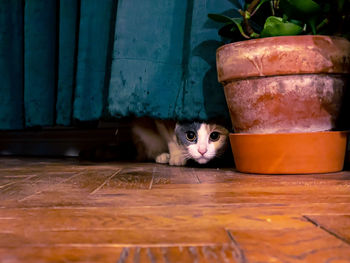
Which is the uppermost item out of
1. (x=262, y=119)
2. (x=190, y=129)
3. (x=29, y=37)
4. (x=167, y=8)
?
(x=167, y=8)

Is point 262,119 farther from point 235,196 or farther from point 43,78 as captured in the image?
point 43,78

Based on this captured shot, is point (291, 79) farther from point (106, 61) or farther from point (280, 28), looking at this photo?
point (106, 61)

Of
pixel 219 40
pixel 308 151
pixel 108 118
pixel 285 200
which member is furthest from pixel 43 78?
pixel 285 200

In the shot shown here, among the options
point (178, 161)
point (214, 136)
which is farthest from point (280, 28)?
point (178, 161)

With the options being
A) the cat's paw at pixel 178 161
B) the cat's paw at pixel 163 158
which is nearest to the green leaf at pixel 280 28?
the cat's paw at pixel 178 161

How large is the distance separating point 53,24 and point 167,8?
65 cm

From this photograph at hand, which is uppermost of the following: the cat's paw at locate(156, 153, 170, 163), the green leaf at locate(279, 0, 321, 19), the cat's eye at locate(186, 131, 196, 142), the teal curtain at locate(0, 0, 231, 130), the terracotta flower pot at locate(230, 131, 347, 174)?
the green leaf at locate(279, 0, 321, 19)

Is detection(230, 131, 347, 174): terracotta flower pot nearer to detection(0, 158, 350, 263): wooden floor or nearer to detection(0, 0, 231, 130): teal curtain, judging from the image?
detection(0, 158, 350, 263): wooden floor

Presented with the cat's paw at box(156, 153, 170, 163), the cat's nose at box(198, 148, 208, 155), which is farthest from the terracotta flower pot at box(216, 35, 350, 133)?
the cat's paw at box(156, 153, 170, 163)

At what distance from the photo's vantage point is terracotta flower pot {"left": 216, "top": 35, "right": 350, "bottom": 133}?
43.4 inches

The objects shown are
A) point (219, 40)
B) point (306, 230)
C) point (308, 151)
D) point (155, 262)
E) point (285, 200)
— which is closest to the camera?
point (155, 262)

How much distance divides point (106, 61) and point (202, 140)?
0.54 m

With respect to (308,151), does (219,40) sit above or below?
above

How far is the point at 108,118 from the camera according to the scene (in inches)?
57.4
